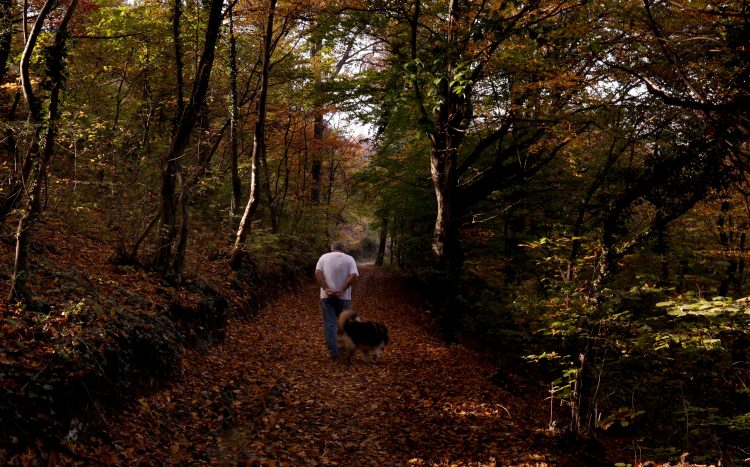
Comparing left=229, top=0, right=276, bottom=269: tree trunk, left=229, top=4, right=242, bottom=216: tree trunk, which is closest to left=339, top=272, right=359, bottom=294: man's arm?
left=229, top=0, right=276, bottom=269: tree trunk

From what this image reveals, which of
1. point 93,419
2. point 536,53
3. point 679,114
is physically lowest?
point 93,419

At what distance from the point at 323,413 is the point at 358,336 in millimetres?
1867

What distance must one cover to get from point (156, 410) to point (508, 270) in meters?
13.5

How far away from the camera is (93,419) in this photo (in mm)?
4211

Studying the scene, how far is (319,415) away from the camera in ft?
19.4

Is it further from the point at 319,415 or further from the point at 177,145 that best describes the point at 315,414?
the point at 177,145

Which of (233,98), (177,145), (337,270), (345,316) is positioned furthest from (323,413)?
(233,98)

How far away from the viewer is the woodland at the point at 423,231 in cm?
488

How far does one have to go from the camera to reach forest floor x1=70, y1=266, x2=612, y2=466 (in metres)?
4.63

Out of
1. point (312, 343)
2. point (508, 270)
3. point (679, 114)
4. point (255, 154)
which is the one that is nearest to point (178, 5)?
point (255, 154)

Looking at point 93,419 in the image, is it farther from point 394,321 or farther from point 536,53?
point 536,53

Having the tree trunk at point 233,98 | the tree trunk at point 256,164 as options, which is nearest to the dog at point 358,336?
the tree trunk at point 256,164

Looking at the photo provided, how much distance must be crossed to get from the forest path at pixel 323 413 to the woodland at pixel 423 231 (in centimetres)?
6

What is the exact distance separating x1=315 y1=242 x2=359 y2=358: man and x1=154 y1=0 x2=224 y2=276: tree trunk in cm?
326
